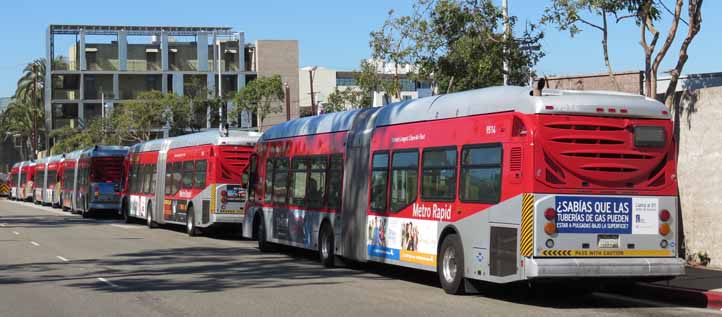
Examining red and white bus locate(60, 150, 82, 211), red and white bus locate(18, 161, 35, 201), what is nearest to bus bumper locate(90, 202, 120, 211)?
red and white bus locate(60, 150, 82, 211)

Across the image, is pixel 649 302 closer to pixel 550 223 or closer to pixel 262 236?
pixel 550 223

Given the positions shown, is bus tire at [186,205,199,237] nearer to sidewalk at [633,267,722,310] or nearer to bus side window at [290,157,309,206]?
bus side window at [290,157,309,206]

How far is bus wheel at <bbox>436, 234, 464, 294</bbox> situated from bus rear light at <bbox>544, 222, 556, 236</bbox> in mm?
1964

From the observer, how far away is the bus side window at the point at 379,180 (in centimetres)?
1884

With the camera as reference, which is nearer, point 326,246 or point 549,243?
point 549,243

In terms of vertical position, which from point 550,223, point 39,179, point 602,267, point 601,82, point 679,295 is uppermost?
point 601,82

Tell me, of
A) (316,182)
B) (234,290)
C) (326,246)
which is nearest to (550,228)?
(234,290)

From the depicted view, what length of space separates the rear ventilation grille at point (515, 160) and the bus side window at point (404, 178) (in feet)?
11.0

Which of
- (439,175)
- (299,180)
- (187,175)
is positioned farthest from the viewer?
(187,175)

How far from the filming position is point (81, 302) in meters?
15.1

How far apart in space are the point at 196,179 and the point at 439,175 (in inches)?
679

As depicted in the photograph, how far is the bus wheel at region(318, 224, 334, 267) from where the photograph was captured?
70.1 ft

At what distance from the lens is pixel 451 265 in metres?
16.1

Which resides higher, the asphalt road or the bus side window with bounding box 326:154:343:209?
the bus side window with bounding box 326:154:343:209
